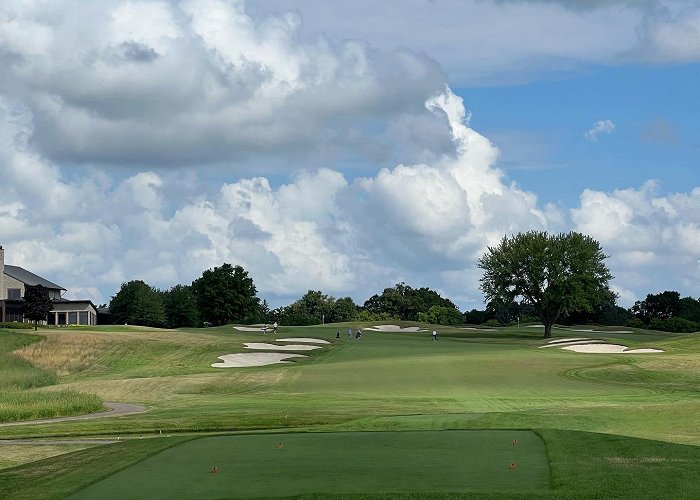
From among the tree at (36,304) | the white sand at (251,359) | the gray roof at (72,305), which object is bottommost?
the white sand at (251,359)

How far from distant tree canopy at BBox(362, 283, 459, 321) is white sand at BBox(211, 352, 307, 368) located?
113 meters

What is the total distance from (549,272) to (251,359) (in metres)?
35.1

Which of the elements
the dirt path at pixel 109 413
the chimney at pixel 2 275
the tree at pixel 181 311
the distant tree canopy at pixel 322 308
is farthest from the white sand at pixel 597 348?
the distant tree canopy at pixel 322 308

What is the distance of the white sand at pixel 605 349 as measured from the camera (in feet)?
211

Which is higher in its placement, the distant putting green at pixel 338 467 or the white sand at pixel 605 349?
the white sand at pixel 605 349

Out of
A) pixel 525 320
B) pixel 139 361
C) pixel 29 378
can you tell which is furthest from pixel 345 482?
pixel 525 320

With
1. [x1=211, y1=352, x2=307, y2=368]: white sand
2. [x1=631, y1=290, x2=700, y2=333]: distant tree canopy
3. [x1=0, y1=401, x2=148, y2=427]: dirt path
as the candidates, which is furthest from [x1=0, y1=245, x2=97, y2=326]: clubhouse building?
[x1=631, y1=290, x2=700, y2=333]: distant tree canopy

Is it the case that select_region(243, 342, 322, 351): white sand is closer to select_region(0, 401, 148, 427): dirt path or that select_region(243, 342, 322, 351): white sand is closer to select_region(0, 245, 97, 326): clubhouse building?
select_region(0, 401, 148, 427): dirt path

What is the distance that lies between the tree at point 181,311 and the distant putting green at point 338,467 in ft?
389

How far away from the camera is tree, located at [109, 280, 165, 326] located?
131 meters

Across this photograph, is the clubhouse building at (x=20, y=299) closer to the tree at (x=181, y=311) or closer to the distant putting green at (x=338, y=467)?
the tree at (x=181, y=311)

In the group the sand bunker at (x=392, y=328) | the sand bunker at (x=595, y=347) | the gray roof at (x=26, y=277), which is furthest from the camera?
the gray roof at (x=26, y=277)

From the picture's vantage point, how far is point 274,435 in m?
25.1

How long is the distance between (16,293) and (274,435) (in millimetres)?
100307
